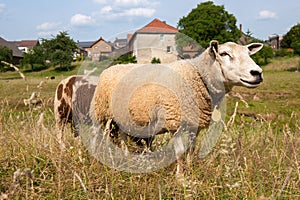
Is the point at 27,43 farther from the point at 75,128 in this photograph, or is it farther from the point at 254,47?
the point at 254,47

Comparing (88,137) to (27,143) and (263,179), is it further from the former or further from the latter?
(263,179)

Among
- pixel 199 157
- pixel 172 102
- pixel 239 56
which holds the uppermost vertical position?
pixel 239 56

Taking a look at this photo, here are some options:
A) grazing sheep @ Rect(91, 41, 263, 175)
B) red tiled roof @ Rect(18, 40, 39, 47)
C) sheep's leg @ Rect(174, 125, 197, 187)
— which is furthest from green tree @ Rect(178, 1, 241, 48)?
red tiled roof @ Rect(18, 40, 39, 47)

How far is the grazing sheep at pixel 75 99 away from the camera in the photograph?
456cm

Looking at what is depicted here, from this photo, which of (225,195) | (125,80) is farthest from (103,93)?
(225,195)

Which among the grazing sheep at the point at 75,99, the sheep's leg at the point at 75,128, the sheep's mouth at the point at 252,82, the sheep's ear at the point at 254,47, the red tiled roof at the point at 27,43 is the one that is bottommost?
the sheep's leg at the point at 75,128

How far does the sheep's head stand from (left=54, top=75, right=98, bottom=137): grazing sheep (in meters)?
1.90

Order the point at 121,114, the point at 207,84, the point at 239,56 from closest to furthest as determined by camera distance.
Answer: the point at 239,56 < the point at 207,84 < the point at 121,114

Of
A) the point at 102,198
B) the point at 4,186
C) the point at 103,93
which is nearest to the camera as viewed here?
the point at 102,198

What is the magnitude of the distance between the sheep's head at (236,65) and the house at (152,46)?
0.81 meters

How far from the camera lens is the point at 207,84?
3539 mm

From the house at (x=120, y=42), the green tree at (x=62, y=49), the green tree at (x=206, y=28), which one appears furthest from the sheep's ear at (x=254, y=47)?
the green tree at (x=62, y=49)

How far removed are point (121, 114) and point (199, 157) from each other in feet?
3.29

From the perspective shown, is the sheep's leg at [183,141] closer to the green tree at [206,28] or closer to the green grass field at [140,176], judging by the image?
the green grass field at [140,176]
